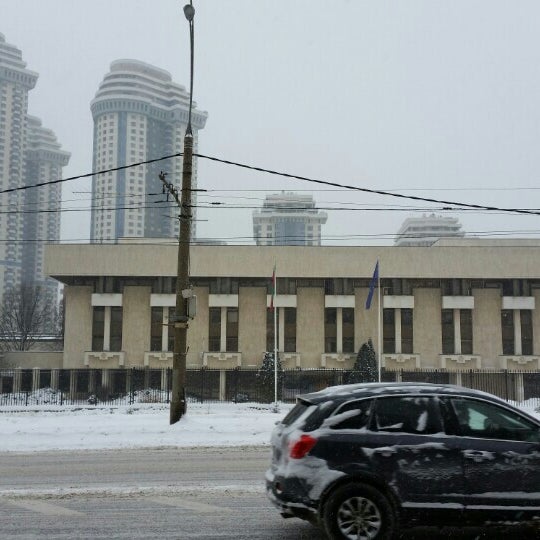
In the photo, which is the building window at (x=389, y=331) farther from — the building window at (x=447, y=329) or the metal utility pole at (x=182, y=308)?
the metal utility pole at (x=182, y=308)

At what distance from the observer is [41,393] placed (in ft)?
126

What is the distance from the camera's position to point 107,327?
140ft

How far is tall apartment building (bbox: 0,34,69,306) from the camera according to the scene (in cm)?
14875

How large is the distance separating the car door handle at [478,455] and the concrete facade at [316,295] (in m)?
35.6

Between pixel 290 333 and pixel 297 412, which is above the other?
pixel 290 333

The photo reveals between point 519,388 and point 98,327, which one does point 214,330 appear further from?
point 519,388

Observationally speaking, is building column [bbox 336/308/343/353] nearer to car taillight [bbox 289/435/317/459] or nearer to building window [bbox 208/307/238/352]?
building window [bbox 208/307/238/352]

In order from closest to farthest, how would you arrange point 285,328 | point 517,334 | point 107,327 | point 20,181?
point 517,334 → point 107,327 → point 285,328 → point 20,181

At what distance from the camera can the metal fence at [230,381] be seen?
126ft

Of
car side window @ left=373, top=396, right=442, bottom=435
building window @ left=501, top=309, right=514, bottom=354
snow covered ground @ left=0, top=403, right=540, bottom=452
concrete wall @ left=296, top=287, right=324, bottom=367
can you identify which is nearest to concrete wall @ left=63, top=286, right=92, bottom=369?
concrete wall @ left=296, top=287, right=324, bottom=367

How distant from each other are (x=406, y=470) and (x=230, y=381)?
3607 centimetres

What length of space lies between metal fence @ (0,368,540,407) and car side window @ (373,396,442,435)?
3090cm

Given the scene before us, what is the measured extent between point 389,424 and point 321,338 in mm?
36551

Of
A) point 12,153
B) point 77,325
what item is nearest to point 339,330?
point 77,325
